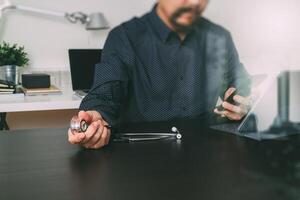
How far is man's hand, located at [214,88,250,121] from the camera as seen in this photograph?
595mm

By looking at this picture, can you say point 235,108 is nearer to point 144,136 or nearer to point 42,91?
point 144,136

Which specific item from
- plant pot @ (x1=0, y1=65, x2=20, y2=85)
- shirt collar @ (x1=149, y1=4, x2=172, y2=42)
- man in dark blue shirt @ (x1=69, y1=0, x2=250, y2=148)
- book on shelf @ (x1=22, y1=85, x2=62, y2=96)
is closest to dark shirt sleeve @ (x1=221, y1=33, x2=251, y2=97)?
man in dark blue shirt @ (x1=69, y1=0, x2=250, y2=148)

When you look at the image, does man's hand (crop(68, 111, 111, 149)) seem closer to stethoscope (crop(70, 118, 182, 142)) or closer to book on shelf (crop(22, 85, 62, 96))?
stethoscope (crop(70, 118, 182, 142))

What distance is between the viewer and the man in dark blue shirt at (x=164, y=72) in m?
0.54

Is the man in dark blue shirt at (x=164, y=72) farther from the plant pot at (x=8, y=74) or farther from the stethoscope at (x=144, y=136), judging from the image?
the plant pot at (x=8, y=74)

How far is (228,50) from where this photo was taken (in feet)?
1.83

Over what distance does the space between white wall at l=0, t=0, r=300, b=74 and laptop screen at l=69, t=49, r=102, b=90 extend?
0.02 m

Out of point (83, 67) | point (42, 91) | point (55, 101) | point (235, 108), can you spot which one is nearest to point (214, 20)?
point (235, 108)

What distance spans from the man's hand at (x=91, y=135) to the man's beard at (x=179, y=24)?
0.62ft

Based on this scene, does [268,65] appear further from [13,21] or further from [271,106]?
[13,21]

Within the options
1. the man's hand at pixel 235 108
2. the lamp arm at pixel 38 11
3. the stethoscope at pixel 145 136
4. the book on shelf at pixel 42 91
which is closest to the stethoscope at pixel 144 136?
the stethoscope at pixel 145 136

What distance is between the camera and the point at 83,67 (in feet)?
2.50

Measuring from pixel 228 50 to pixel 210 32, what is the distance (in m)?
0.05

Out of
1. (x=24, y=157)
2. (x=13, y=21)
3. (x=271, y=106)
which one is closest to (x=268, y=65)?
(x=271, y=106)
